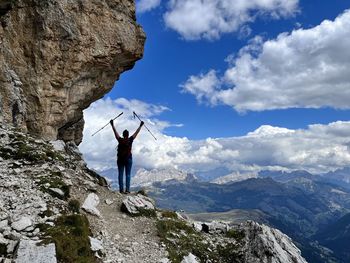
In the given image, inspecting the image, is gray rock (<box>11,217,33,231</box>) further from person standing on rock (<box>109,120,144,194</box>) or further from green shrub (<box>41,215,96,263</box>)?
Result: person standing on rock (<box>109,120,144,194</box>)

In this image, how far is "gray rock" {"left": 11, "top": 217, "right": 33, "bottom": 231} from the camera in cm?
1623

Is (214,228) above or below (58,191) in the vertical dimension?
below

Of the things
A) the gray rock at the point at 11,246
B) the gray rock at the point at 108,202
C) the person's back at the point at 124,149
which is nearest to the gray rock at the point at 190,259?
the gray rock at the point at 108,202

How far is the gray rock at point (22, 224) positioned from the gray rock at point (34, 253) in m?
1.41

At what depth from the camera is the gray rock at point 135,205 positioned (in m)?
23.0

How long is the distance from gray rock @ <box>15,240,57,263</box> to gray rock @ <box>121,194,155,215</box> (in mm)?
8131

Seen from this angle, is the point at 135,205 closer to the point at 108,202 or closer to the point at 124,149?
the point at 108,202

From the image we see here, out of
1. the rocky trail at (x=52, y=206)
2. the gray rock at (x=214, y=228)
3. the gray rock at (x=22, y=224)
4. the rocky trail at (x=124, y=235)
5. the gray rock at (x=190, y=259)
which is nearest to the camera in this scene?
the rocky trail at (x=52, y=206)

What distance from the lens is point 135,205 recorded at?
2364 centimetres

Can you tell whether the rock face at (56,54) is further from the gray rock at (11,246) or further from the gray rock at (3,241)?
the gray rock at (11,246)

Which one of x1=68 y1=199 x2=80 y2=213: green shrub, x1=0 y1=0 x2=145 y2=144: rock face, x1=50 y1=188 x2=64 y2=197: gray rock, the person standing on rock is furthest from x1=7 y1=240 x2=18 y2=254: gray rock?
x1=0 y1=0 x2=145 y2=144: rock face

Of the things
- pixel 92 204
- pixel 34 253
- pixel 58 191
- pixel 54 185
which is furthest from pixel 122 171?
pixel 34 253

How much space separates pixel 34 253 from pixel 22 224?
95.6 inches

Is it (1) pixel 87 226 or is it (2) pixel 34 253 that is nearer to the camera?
(2) pixel 34 253
